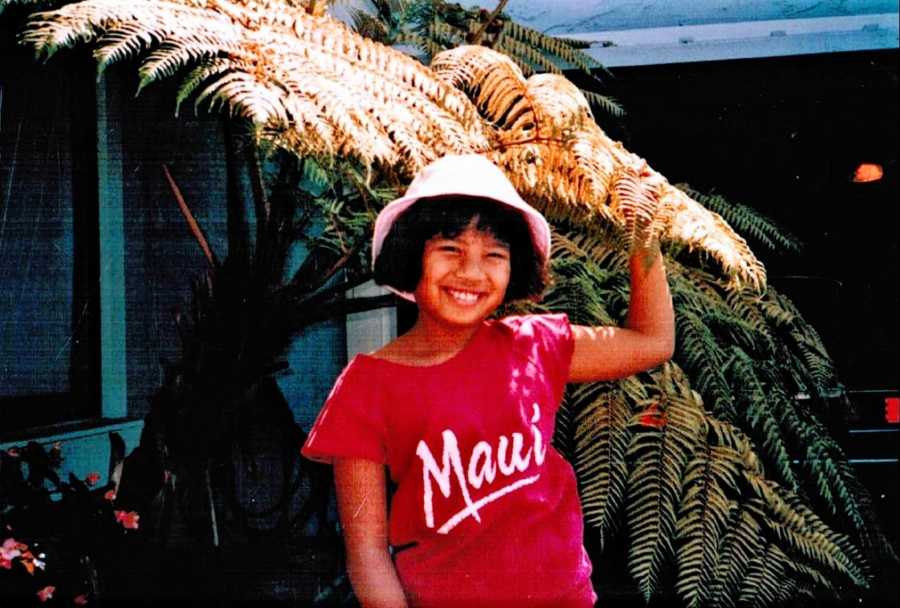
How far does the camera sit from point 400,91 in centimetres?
187

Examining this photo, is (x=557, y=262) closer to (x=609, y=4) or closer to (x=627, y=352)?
(x=627, y=352)

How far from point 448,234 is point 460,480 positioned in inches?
15.3

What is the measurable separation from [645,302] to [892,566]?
4.87 feet

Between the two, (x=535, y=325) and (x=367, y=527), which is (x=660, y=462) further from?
(x=367, y=527)

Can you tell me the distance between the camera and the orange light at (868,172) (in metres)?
3.56

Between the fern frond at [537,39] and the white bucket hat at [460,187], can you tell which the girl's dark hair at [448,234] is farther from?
the fern frond at [537,39]

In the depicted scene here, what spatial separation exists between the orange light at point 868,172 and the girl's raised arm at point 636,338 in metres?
2.11

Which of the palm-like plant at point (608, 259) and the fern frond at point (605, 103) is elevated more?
the fern frond at point (605, 103)

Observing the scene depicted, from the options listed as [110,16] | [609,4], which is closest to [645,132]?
[609,4]

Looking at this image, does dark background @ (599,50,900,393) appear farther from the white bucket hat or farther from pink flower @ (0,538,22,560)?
pink flower @ (0,538,22,560)

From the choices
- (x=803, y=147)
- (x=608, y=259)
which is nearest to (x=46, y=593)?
(x=608, y=259)

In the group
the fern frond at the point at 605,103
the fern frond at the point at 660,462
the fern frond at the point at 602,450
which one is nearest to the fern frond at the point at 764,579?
the fern frond at the point at 660,462

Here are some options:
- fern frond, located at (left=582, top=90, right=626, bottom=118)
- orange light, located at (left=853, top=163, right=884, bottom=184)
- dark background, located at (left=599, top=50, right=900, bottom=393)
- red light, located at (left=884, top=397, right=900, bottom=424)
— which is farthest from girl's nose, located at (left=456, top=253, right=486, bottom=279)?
orange light, located at (left=853, top=163, right=884, bottom=184)

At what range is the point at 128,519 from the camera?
216cm
